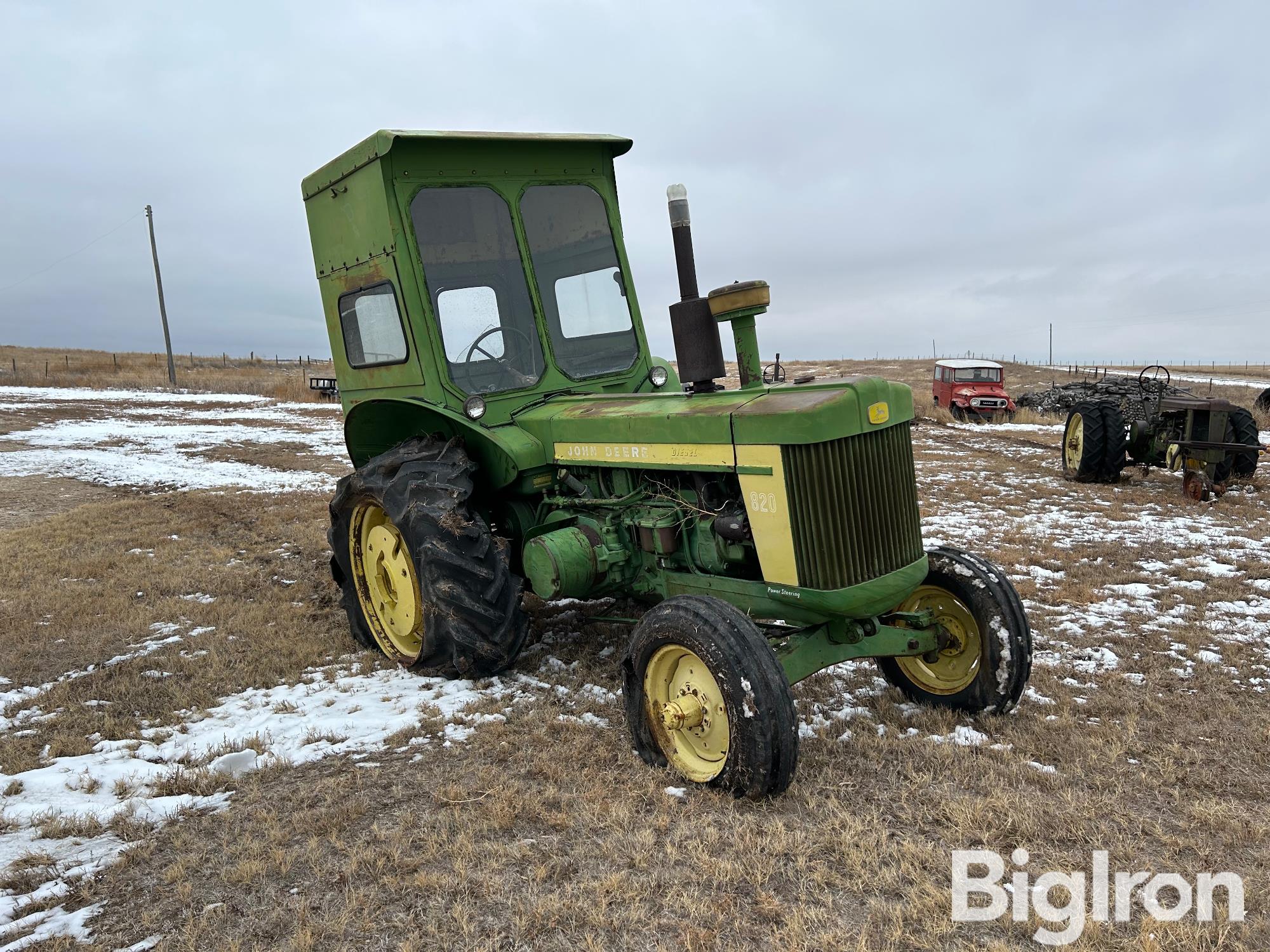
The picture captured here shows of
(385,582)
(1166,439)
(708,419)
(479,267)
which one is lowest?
(1166,439)

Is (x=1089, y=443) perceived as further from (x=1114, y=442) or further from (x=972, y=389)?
(x=972, y=389)

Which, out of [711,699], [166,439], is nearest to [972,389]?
[166,439]

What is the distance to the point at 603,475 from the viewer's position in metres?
4.38

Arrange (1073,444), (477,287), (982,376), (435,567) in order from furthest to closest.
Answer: (982,376) → (1073,444) → (477,287) → (435,567)

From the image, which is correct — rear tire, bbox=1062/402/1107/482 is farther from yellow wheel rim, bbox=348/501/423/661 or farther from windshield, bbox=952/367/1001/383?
windshield, bbox=952/367/1001/383

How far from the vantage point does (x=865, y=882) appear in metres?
2.63

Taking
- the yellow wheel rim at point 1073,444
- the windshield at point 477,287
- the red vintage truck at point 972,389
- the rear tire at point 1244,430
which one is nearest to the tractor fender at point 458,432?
the windshield at point 477,287

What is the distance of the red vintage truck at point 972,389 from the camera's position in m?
21.7

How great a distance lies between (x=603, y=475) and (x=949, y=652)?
1902mm

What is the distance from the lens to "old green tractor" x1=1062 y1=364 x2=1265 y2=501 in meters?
9.39

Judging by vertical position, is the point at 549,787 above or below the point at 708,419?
below

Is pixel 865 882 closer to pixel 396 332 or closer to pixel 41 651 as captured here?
pixel 396 332

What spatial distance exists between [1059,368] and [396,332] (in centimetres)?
4910

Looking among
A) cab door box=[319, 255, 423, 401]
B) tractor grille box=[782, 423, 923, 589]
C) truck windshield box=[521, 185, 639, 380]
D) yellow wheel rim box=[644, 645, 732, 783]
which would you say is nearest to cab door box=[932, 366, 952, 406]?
truck windshield box=[521, 185, 639, 380]
